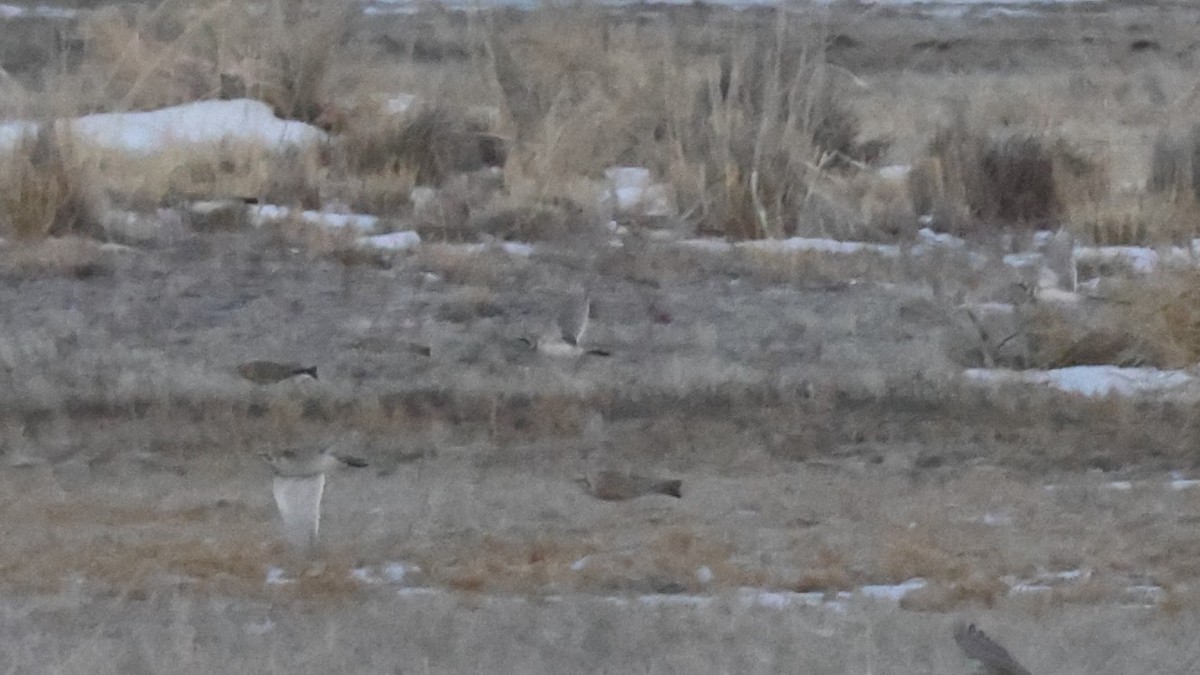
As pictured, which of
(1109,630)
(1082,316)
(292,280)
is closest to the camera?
(1109,630)

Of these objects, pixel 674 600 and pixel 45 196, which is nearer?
pixel 674 600

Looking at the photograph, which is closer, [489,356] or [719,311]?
[489,356]

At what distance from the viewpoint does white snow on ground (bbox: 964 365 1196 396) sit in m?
6.11

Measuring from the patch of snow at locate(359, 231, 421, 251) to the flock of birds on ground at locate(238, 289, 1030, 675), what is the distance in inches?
63.0

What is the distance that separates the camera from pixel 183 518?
4.80 meters

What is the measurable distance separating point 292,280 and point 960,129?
13.4ft

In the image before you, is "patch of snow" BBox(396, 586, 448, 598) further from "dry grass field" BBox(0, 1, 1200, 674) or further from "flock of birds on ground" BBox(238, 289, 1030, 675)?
→ "flock of birds on ground" BBox(238, 289, 1030, 675)

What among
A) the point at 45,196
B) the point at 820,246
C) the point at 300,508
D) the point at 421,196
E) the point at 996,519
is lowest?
the point at 421,196

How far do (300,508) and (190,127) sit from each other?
5.62 meters

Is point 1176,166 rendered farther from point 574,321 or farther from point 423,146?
point 574,321

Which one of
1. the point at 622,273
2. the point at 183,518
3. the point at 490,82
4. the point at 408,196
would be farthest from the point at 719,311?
the point at 490,82

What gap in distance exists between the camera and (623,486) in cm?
513

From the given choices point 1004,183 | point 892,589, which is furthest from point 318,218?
point 892,589

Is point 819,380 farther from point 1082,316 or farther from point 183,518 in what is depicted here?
point 183,518
